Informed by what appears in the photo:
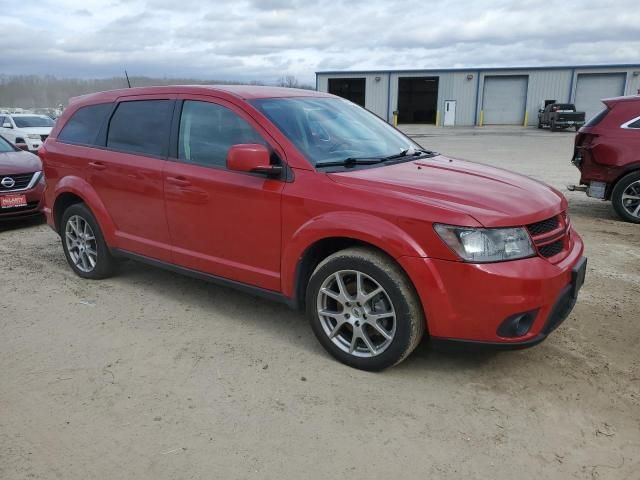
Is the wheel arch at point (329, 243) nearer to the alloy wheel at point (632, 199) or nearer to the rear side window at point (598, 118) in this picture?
the alloy wheel at point (632, 199)

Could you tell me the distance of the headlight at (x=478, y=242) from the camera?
9.61 ft

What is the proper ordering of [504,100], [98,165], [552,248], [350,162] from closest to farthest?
[552,248]
[350,162]
[98,165]
[504,100]

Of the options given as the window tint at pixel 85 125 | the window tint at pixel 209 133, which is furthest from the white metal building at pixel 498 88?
the window tint at pixel 209 133

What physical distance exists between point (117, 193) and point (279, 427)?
9.02 ft

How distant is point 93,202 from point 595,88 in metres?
42.2

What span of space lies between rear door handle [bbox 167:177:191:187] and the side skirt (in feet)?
2.23

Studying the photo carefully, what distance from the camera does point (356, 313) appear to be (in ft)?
11.0

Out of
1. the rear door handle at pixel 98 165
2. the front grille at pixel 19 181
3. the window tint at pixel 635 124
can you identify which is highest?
the window tint at pixel 635 124

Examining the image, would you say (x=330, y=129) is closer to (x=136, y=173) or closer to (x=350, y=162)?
(x=350, y=162)

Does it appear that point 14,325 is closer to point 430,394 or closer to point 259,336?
point 259,336

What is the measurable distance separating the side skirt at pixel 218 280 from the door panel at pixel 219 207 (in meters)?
0.04

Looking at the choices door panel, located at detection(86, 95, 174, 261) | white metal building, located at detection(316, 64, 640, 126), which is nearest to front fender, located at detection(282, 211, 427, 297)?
door panel, located at detection(86, 95, 174, 261)

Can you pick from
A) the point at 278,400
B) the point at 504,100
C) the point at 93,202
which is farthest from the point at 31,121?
the point at 504,100

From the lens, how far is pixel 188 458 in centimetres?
262
